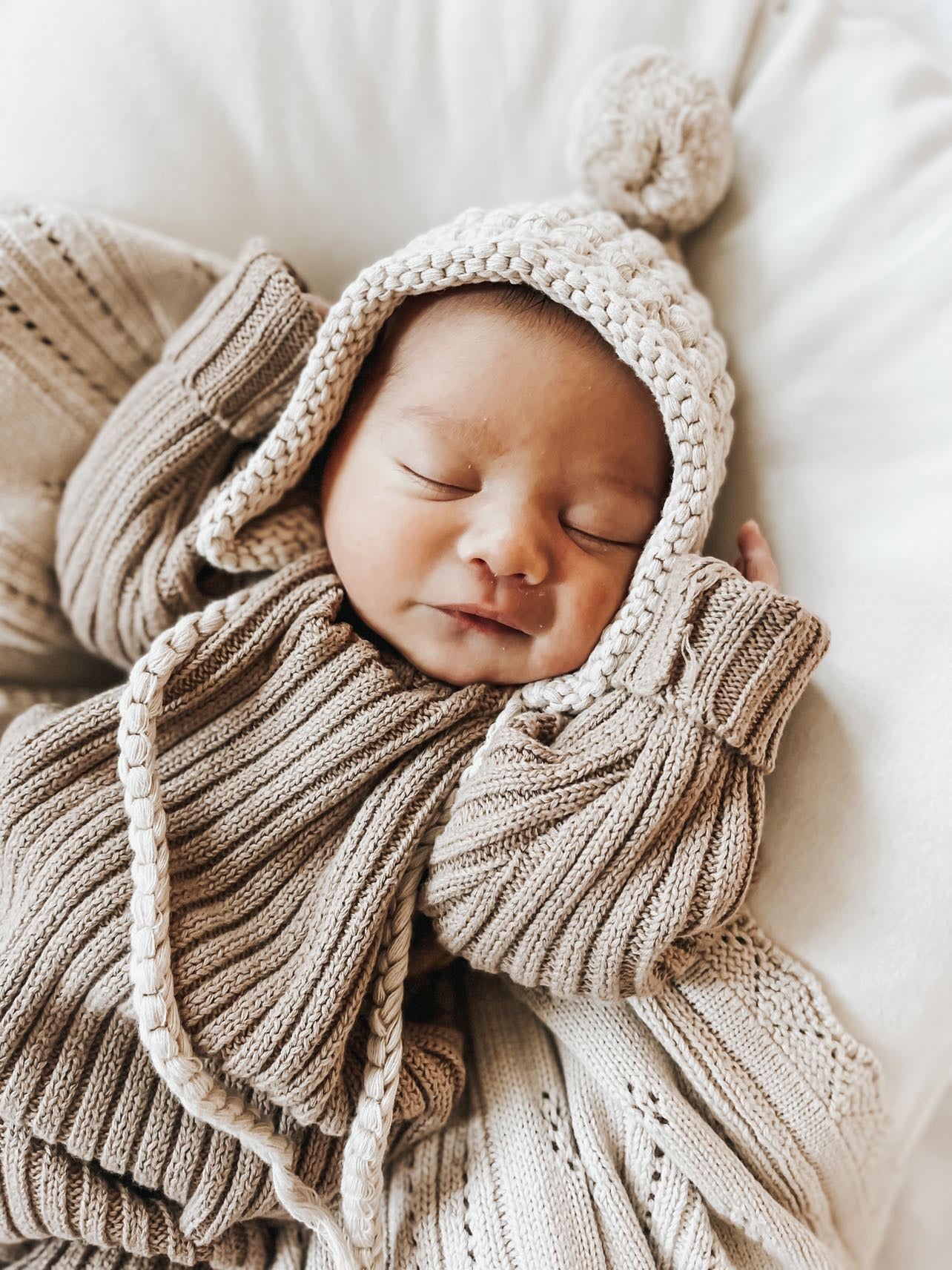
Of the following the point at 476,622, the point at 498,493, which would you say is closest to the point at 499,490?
the point at 498,493

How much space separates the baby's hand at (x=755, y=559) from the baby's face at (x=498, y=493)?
0.11 meters

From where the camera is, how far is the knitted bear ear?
100 cm

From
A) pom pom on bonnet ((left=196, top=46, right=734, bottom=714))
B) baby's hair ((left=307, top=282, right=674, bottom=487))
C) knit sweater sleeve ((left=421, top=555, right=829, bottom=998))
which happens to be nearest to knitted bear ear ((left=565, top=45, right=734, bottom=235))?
pom pom on bonnet ((left=196, top=46, right=734, bottom=714))

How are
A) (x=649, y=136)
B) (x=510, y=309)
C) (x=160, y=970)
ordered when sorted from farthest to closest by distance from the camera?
(x=649, y=136) → (x=510, y=309) → (x=160, y=970)

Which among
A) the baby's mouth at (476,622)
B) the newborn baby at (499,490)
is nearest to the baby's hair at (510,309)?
the newborn baby at (499,490)

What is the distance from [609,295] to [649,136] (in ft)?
0.87

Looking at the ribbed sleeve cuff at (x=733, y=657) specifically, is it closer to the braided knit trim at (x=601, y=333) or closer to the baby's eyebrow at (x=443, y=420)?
the braided knit trim at (x=601, y=333)

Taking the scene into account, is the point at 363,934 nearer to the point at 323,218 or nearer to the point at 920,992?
the point at 920,992

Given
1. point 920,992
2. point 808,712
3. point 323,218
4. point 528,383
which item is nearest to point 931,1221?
point 920,992

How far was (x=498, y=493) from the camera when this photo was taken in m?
0.89

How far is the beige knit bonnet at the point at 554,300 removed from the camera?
2.71 feet

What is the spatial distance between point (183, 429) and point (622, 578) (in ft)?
1.57

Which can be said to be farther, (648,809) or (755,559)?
(755,559)

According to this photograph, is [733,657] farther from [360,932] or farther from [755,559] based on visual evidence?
[360,932]
